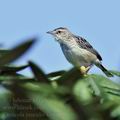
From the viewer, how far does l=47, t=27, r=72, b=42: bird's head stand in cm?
1223

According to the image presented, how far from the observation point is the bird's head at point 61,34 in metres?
12.2

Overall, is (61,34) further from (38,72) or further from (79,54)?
(38,72)

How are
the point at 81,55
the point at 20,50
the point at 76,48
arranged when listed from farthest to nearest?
1. the point at 76,48
2. the point at 81,55
3. the point at 20,50

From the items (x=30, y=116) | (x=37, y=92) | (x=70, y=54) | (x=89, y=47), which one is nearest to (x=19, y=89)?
(x=37, y=92)

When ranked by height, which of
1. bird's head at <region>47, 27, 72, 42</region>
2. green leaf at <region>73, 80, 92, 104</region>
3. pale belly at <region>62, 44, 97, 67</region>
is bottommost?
pale belly at <region>62, 44, 97, 67</region>

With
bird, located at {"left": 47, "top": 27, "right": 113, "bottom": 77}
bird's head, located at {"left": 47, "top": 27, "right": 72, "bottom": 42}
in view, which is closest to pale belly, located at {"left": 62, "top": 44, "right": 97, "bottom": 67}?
bird, located at {"left": 47, "top": 27, "right": 113, "bottom": 77}

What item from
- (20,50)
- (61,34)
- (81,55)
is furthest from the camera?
(61,34)

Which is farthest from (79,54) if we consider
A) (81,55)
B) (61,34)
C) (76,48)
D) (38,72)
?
(38,72)

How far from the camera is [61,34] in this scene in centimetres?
1262

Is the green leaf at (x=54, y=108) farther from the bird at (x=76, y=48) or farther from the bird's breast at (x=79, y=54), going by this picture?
the bird's breast at (x=79, y=54)

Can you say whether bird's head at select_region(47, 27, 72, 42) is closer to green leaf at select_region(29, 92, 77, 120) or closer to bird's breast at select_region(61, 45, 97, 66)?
bird's breast at select_region(61, 45, 97, 66)

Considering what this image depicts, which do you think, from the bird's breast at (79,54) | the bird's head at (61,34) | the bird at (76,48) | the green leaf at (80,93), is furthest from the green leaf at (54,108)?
the bird's head at (61,34)

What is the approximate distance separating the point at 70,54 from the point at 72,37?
1578 mm

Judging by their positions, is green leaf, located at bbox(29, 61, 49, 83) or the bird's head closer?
green leaf, located at bbox(29, 61, 49, 83)
